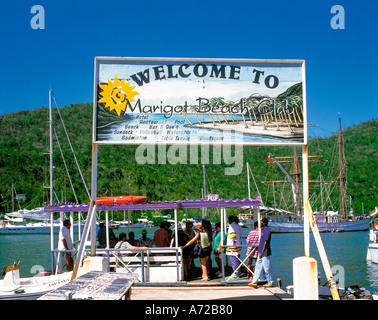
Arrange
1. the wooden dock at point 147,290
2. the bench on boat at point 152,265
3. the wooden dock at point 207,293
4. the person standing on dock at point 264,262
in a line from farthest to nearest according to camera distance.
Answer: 1. the bench on boat at point 152,265
2. the person standing on dock at point 264,262
3. the wooden dock at point 207,293
4. the wooden dock at point 147,290

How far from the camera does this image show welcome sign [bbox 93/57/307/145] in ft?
31.0

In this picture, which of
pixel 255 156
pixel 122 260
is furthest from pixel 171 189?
pixel 122 260

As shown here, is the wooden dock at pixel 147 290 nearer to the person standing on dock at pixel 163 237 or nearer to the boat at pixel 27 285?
the person standing on dock at pixel 163 237

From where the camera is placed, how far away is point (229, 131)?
378 inches

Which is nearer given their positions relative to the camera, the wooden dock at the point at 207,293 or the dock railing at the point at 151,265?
the wooden dock at the point at 207,293

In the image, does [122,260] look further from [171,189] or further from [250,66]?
[171,189]

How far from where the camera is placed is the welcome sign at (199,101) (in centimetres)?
945

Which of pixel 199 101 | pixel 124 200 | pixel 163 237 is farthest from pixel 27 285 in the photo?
pixel 199 101

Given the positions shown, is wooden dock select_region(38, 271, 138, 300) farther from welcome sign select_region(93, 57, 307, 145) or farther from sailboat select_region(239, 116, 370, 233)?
sailboat select_region(239, 116, 370, 233)

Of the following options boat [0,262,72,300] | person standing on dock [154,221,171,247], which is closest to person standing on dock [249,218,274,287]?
person standing on dock [154,221,171,247]

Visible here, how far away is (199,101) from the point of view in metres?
9.60

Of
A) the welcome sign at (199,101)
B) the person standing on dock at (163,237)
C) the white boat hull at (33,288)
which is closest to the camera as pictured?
the welcome sign at (199,101)

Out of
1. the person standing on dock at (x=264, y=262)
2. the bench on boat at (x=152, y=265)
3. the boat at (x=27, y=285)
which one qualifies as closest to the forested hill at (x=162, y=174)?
the boat at (x=27, y=285)

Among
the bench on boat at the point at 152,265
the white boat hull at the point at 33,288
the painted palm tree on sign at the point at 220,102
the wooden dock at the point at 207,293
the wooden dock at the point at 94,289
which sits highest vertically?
the painted palm tree on sign at the point at 220,102
